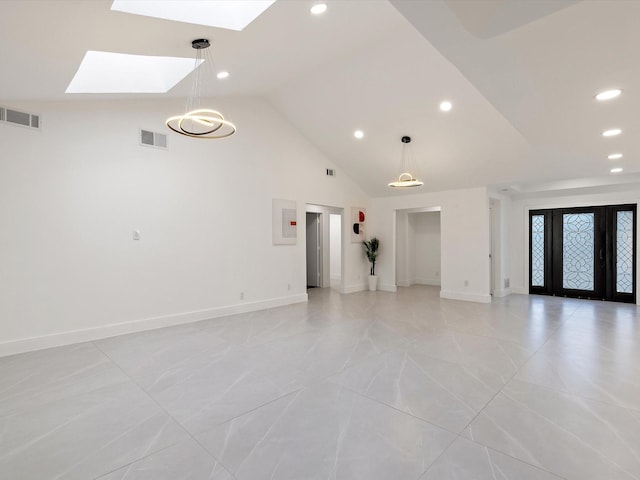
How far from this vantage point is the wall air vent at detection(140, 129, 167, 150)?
5.31m

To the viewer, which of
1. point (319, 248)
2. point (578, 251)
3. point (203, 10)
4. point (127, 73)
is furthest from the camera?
point (319, 248)

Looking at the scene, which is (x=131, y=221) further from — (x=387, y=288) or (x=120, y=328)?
(x=387, y=288)

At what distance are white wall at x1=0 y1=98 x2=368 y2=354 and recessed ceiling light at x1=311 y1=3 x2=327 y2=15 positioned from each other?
312 centimetres

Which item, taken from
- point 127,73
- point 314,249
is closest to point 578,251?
point 314,249

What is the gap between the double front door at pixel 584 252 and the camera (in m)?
7.48

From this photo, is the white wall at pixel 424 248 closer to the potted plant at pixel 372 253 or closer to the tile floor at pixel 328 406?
the potted plant at pixel 372 253

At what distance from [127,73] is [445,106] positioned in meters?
4.98

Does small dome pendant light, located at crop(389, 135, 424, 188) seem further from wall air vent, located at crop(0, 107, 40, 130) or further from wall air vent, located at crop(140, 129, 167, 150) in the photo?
wall air vent, located at crop(0, 107, 40, 130)

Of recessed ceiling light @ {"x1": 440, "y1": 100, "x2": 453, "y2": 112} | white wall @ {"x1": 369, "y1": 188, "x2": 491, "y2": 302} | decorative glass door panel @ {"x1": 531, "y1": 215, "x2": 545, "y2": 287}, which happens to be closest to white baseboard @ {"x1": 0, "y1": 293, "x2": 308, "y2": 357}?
white wall @ {"x1": 369, "y1": 188, "x2": 491, "y2": 302}

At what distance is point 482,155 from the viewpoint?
655 centimetres

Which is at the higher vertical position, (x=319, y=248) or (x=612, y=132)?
(x=612, y=132)

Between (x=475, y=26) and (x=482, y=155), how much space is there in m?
5.57

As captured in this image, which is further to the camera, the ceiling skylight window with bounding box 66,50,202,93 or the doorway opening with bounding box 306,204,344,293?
the doorway opening with bounding box 306,204,344,293

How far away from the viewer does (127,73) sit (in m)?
4.72
